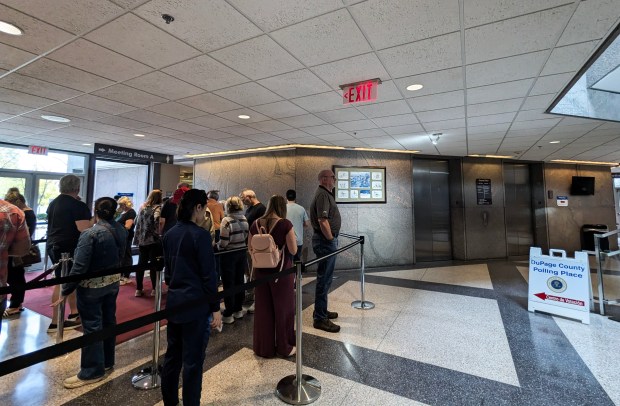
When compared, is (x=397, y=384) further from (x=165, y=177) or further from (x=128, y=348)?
(x=165, y=177)

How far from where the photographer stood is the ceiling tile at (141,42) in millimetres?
2254

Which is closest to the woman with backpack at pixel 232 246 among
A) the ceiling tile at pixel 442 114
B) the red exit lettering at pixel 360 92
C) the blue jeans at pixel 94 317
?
the blue jeans at pixel 94 317

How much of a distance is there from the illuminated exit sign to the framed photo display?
343cm

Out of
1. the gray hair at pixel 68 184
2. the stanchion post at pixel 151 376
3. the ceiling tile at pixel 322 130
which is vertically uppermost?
the ceiling tile at pixel 322 130

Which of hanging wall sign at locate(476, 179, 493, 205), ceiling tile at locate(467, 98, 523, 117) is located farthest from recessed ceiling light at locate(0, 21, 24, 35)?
hanging wall sign at locate(476, 179, 493, 205)

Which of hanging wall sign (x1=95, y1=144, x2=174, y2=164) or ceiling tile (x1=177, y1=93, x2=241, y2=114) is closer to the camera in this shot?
ceiling tile (x1=177, y1=93, x2=241, y2=114)

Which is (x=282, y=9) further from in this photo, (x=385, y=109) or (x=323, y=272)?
(x=323, y=272)

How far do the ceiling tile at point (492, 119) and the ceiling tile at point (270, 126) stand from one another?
10.0ft

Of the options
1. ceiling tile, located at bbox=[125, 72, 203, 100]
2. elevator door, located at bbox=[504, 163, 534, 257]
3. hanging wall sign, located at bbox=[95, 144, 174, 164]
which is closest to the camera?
ceiling tile, located at bbox=[125, 72, 203, 100]

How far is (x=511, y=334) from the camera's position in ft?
10.8

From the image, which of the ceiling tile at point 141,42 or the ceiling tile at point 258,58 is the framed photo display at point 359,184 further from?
the ceiling tile at point 141,42

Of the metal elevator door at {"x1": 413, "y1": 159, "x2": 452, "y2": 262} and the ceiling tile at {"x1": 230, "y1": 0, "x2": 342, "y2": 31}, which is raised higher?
the ceiling tile at {"x1": 230, "y1": 0, "x2": 342, "y2": 31}

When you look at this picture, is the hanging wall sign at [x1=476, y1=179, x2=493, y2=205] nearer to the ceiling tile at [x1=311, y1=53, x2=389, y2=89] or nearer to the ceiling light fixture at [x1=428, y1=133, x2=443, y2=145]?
the ceiling light fixture at [x1=428, y1=133, x2=443, y2=145]

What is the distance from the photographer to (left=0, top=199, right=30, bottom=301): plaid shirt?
2.38 metres
